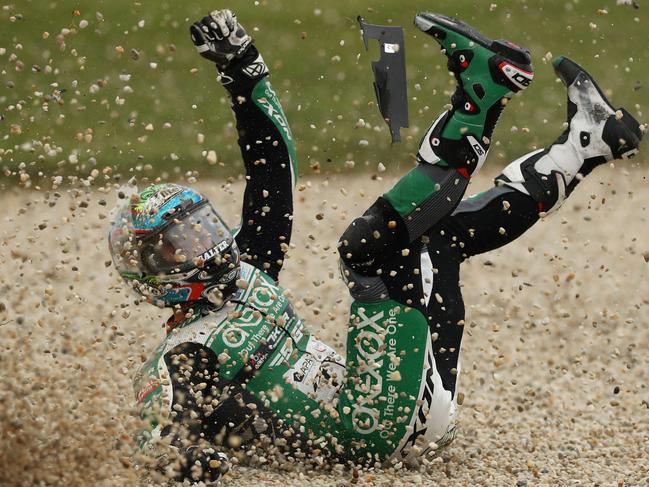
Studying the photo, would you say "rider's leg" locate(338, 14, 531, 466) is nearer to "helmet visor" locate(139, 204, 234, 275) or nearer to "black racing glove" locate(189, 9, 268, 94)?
"helmet visor" locate(139, 204, 234, 275)

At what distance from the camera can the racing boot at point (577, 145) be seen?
430 cm

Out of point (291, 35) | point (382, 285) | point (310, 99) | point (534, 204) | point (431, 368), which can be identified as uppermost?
point (291, 35)

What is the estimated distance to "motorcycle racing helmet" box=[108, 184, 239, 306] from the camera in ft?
13.5

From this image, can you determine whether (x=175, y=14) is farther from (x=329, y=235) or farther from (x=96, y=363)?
(x=96, y=363)

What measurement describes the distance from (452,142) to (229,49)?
115cm

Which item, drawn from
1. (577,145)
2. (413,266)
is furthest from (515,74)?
(413,266)

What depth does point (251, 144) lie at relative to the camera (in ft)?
15.6

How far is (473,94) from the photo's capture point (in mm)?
3906

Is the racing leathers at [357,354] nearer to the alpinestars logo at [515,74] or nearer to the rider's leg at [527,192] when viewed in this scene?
the rider's leg at [527,192]

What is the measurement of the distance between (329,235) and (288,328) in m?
4.83

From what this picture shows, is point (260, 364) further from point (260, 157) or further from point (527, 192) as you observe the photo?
point (527, 192)

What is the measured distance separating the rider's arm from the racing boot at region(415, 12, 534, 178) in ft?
3.04

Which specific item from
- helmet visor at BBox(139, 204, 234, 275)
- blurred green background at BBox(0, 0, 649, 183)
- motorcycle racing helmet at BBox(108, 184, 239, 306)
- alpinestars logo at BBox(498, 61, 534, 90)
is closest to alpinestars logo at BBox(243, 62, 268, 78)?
motorcycle racing helmet at BBox(108, 184, 239, 306)

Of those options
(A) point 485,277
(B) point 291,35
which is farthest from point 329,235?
(B) point 291,35
